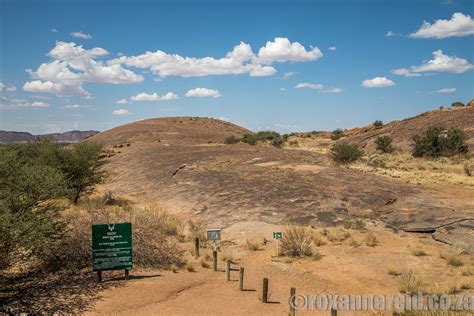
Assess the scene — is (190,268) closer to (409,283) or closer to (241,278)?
(241,278)

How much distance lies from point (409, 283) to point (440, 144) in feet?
117

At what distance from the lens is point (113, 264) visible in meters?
11.1

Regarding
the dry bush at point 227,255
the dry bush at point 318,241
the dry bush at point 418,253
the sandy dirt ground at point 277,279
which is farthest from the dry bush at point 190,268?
the dry bush at point 418,253

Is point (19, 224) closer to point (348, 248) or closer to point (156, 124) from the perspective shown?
point (348, 248)

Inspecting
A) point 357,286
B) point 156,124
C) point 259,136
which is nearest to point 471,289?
point 357,286

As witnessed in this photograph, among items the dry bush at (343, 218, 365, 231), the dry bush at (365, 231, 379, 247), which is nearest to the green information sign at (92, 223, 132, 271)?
the dry bush at (365, 231, 379, 247)

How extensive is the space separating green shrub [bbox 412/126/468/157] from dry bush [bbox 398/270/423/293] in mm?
33927

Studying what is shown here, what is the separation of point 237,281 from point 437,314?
18.9ft

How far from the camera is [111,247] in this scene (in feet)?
36.6

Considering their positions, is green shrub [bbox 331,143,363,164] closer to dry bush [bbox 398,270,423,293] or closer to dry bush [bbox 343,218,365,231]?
dry bush [bbox 343,218,365,231]

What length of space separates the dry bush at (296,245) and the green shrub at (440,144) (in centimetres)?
3210

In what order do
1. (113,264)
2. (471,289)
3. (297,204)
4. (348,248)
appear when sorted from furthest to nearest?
(297,204), (348,248), (113,264), (471,289)

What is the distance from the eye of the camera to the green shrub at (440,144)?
1608 inches

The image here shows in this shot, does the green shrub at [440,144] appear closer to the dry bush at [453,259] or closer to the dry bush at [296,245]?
the dry bush at [453,259]
